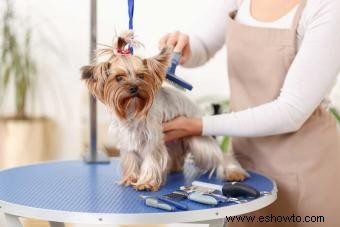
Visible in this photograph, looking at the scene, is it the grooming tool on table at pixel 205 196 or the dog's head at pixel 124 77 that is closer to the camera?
the grooming tool on table at pixel 205 196

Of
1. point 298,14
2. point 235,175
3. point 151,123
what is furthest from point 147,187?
point 298,14

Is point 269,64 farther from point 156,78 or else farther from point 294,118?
point 156,78

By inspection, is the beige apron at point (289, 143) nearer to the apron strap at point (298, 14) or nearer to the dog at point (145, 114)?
the apron strap at point (298, 14)

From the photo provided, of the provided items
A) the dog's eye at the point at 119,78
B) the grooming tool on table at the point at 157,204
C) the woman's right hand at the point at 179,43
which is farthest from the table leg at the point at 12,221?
the woman's right hand at the point at 179,43

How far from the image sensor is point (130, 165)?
150 centimetres

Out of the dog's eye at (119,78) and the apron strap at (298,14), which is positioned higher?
the apron strap at (298,14)

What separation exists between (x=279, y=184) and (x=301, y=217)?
104 mm

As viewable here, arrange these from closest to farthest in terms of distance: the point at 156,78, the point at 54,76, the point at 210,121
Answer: the point at 156,78 → the point at 210,121 → the point at 54,76

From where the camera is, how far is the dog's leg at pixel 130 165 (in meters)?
1.49

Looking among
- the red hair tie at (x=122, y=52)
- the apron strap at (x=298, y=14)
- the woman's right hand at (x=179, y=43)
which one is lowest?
the red hair tie at (x=122, y=52)

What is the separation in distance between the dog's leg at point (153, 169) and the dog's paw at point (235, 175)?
17 cm

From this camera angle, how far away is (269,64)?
156 centimetres

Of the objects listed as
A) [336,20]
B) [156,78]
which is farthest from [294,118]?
[156,78]

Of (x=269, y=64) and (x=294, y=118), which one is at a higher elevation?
(x=269, y=64)
